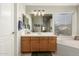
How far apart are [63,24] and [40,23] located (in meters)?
1.26

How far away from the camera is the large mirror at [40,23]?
17.2 ft

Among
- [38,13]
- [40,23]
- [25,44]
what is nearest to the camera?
[25,44]

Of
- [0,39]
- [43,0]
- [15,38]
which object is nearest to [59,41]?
[15,38]

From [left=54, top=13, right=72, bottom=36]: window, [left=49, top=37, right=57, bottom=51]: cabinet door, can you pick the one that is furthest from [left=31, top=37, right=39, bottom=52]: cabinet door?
[left=54, top=13, right=72, bottom=36]: window

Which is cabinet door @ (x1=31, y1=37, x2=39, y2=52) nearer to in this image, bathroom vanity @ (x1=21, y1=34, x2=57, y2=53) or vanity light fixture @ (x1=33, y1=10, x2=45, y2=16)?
bathroom vanity @ (x1=21, y1=34, x2=57, y2=53)

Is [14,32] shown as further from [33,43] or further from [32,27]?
[32,27]

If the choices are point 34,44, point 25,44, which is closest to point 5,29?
point 25,44

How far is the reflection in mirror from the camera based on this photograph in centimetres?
527

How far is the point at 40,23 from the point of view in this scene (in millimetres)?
5266

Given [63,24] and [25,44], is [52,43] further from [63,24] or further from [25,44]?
[63,24]

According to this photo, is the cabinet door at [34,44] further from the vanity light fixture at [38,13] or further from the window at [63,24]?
the window at [63,24]

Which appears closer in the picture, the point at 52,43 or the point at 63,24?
the point at 52,43

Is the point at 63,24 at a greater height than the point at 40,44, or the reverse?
the point at 63,24

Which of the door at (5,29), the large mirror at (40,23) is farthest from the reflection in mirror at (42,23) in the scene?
the door at (5,29)
